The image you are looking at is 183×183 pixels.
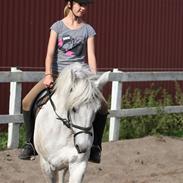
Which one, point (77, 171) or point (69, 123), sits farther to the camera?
point (77, 171)

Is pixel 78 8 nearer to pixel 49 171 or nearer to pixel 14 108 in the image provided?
pixel 49 171

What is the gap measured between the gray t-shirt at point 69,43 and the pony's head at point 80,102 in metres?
0.65

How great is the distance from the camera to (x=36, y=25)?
12.4 m

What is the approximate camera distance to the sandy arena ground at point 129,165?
8.50m

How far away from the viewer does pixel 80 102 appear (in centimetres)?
523

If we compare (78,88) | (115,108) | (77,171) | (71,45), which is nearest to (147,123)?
(115,108)

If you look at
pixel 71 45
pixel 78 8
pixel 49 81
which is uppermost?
pixel 78 8

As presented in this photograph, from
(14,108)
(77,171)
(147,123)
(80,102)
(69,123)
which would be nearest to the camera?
(80,102)

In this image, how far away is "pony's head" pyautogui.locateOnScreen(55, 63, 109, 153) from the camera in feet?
17.2

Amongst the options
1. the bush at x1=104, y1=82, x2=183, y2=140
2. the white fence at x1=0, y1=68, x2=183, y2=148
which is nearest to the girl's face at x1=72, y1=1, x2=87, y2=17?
the white fence at x1=0, y1=68, x2=183, y2=148

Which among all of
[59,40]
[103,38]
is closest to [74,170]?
[59,40]

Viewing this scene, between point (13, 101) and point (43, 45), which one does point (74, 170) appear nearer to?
point (13, 101)

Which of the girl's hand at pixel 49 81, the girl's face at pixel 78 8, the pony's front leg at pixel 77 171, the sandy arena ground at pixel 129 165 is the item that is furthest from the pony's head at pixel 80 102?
the sandy arena ground at pixel 129 165

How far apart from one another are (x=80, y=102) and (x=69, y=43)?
1.01m
